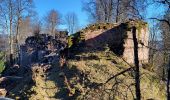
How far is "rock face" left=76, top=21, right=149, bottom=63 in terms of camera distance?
60.9ft

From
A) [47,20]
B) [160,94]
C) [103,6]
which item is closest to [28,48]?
[103,6]

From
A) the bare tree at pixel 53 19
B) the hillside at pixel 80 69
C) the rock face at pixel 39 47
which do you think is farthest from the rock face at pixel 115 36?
the bare tree at pixel 53 19

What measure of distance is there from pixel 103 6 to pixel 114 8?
127cm

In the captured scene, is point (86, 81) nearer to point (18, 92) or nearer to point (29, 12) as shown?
point (18, 92)

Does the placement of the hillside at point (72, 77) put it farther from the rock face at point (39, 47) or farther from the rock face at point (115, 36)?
the rock face at point (39, 47)

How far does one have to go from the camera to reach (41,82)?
54.2 ft

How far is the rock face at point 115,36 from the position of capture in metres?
18.6

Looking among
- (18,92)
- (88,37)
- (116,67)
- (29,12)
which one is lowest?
(18,92)

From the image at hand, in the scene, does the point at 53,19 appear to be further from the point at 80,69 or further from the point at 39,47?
the point at 80,69

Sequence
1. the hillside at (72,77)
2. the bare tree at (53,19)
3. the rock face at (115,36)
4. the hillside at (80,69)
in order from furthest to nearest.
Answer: the bare tree at (53,19)
the rock face at (115,36)
the hillside at (80,69)
the hillside at (72,77)

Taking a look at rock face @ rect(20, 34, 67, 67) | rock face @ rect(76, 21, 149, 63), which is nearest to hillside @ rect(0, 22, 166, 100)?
rock face @ rect(76, 21, 149, 63)

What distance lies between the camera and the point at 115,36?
1942 centimetres

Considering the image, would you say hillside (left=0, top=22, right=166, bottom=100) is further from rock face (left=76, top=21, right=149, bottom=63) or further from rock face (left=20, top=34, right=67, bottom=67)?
rock face (left=20, top=34, right=67, bottom=67)

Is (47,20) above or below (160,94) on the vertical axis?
above
